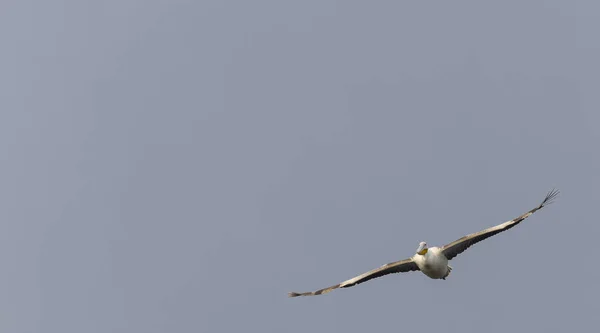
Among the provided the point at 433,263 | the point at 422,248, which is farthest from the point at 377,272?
the point at 433,263

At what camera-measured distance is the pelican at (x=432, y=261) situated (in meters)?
49.6

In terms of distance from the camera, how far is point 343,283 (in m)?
52.2

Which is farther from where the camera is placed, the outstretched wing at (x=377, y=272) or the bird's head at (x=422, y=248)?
the outstretched wing at (x=377, y=272)

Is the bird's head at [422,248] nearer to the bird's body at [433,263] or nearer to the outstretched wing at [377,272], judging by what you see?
the bird's body at [433,263]

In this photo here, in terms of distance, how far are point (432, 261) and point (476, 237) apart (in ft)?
8.69

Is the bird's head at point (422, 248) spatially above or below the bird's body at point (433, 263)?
above

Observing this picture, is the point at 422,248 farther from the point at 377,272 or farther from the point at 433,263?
the point at 377,272

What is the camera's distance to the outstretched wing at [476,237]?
4872cm

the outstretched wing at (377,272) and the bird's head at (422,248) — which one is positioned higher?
the bird's head at (422,248)

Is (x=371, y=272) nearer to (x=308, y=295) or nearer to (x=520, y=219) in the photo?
(x=308, y=295)

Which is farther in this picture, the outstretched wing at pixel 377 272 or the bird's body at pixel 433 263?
the outstretched wing at pixel 377 272

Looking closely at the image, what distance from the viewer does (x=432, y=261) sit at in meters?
50.4

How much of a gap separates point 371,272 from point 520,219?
870cm

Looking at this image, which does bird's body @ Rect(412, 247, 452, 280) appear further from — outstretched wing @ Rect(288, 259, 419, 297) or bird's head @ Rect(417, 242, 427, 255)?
outstretched wing @ Rect(288, 259, 419, 297)
